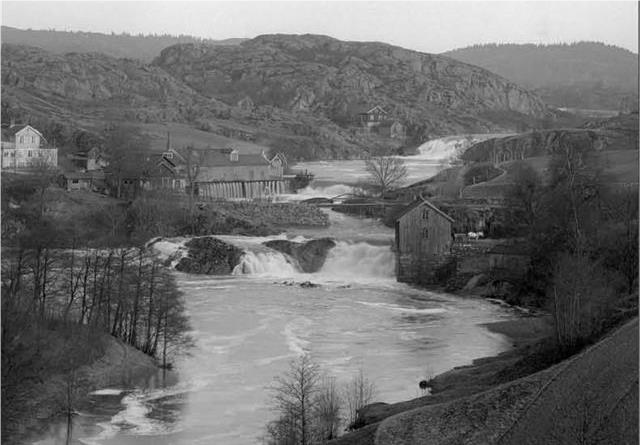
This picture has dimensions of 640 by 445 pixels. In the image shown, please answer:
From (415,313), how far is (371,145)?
83.4 m

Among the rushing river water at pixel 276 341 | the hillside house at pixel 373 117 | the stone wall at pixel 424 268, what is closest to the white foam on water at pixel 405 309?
the rushing river water at pixel 276 341

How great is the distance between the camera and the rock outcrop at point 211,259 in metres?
50.6

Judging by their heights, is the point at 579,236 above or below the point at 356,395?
above

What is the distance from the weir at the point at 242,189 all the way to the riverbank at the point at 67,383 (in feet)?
132

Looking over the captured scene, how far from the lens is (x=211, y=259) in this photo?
5116 centimetres

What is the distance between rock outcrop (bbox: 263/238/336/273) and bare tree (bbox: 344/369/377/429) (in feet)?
71.5

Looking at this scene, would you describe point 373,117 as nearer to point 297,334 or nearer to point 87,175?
point 87,175

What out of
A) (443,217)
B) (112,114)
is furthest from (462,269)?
(112,114)

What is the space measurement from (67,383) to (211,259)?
2410cm

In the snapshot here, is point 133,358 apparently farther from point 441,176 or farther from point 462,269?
point 441,176

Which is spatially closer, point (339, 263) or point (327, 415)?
point (327, 415)

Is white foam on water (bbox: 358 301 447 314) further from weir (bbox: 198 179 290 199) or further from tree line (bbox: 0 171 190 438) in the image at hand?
weir (bbox: 198 179 290 199)

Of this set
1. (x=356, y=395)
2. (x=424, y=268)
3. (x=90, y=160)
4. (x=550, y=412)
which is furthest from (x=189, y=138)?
(x=550, y=412)

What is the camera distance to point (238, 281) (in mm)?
48156
